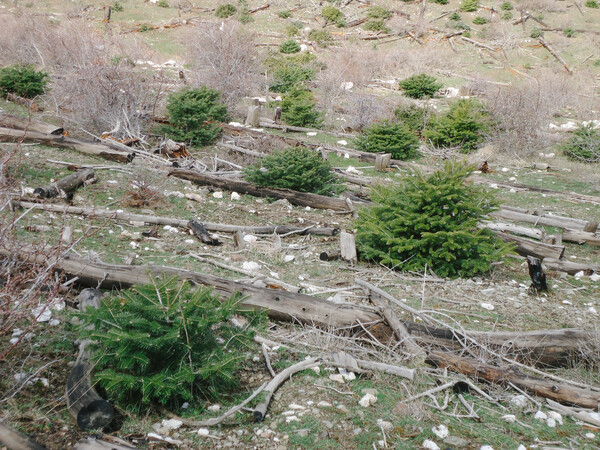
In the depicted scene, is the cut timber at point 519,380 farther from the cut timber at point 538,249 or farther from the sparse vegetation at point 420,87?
the sparse vegetation at point 420,87

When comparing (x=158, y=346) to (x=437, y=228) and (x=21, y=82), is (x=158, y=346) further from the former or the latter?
(x=21, y=82)

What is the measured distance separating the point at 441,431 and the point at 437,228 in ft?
10.2

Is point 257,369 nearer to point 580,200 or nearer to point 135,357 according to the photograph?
point 135,357

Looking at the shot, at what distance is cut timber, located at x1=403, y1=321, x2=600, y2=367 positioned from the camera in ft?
13.6

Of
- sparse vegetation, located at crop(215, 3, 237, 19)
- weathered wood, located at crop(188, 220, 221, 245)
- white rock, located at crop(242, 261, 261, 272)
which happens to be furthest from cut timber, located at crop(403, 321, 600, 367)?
sparse vegetation, located at crop(215, 3, 237, 19)

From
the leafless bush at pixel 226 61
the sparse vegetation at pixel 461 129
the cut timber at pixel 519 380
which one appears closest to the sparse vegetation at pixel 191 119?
the leafless bush at pixel 226 61

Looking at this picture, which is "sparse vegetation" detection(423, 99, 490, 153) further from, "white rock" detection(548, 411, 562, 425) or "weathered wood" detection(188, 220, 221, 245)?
"white rock" detection(548, 411, 562, 425)

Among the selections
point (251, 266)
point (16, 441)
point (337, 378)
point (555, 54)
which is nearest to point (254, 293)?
point (337, 378)

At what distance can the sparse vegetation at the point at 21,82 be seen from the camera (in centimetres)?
1320

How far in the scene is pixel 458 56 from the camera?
29.7m

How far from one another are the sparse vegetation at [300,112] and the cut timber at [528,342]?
11002 millimetres

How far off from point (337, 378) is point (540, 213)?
6.43m

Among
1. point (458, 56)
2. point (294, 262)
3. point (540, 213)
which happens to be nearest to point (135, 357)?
point (294, 262)

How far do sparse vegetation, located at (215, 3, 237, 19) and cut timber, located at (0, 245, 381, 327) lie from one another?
1264 inches
